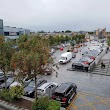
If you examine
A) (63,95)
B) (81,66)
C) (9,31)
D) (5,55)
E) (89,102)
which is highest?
(9,31)

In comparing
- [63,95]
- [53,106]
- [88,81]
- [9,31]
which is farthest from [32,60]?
[9,31]

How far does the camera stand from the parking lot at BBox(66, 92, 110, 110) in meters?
12.9

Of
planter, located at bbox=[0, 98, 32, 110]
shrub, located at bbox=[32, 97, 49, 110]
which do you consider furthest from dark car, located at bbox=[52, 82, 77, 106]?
planter, located at bbox=[0, 98, 32, 110]

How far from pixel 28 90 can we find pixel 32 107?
172 inches

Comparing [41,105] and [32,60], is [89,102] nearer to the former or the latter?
[41,105]

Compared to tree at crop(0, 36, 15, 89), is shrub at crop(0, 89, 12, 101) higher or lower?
lower

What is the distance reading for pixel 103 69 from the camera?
25141 mm

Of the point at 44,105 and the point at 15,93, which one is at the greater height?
the point at 15,93

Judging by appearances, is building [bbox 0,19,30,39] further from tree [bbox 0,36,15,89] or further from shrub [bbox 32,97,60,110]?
shrub [bbox 32,97,60,110]

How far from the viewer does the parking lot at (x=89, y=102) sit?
42.2 feet

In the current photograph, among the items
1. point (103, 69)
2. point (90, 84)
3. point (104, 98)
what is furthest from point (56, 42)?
point (104, 98)

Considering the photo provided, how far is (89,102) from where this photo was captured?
13805mm

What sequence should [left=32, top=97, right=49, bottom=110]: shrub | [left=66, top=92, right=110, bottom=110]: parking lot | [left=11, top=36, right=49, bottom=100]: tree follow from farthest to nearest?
[left=66, top=92, right=110, bottom=110]: parking lot → [left=32, top=97, right=49, bottom=110]: shrub → [left=11, top=36, right=49, bottom=100]: tree

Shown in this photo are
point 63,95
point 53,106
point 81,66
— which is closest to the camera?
point 53,106
